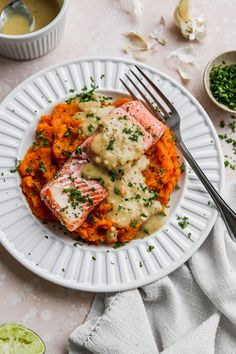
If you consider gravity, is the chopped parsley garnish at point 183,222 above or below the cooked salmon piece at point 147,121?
below

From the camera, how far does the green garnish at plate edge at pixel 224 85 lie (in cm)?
475

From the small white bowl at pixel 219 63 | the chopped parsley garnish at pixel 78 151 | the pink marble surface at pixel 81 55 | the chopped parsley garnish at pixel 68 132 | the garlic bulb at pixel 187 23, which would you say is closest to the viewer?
the chopped parsley garnish at pixel 78 151

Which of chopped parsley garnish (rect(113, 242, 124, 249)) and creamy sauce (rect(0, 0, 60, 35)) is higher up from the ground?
creamy sauce (rect(0, 0, 60, 35))

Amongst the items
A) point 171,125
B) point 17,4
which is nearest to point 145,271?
point 171,125

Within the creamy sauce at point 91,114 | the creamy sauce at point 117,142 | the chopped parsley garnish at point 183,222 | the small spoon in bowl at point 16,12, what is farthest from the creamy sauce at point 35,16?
the chopped parsley garnish at point 183,222

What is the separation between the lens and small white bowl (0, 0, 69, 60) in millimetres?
4395

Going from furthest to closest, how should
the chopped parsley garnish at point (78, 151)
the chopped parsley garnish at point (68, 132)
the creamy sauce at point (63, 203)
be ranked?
1. the chopped parsley garnish at point (68, 132)
2. the chopped parsley garnish at point (78, 151)
3. the creamy sauce at point (63, 203)

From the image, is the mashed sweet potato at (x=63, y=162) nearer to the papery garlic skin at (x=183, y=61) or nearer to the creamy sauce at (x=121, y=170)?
the creamy sauce at (x=121, y=170)

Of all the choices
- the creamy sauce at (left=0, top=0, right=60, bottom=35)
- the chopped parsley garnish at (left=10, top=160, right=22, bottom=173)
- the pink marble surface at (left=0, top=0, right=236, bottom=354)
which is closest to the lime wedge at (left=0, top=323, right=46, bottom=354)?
the pink marble surface at (left=0, top=0, right=236, bottom=354)

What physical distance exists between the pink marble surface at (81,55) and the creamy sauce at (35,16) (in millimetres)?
342

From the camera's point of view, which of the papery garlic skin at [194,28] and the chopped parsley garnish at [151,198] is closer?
the chopped parsley garnish at [151,198]

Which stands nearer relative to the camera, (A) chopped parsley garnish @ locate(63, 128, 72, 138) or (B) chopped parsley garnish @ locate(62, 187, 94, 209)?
(B) chopped parsley garnish @ locate(62, 187, 94, 209)

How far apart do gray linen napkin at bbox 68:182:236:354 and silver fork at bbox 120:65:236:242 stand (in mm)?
134

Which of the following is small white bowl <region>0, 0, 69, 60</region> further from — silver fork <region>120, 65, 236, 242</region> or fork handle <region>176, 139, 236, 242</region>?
fork handle <region>176, 139, 236, 242</region>
